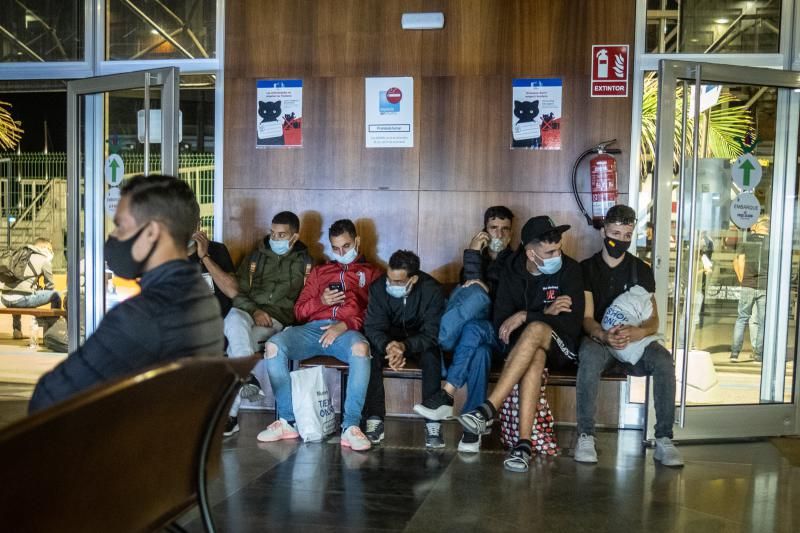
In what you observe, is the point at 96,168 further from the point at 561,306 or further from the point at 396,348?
the point at 561,306

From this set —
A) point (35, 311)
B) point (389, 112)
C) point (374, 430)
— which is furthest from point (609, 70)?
point (35, 311)

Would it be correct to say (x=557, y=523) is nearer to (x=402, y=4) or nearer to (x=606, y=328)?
(x=606, y=328)

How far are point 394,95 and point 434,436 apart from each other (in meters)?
2.19

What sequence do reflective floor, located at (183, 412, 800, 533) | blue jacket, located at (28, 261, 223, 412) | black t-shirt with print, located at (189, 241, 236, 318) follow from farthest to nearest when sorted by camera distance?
black t-shirt with print, located at (189, 241, 236, 318), reflective floor, located at (183, 412, 800, 533), blue jacket, located at (28, 261, 223, 412)

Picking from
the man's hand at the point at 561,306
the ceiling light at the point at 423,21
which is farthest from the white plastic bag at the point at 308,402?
the ceiling light at the point at 423,21

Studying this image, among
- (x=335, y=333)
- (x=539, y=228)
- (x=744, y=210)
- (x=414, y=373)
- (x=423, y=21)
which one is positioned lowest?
(x=414, y=373)

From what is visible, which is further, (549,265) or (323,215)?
(323,215)

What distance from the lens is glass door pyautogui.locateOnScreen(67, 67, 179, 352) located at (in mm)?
5754

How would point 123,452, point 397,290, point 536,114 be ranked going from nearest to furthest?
point 123,452
point 397,290
point 536,114

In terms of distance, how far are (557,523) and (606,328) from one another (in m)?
1.53

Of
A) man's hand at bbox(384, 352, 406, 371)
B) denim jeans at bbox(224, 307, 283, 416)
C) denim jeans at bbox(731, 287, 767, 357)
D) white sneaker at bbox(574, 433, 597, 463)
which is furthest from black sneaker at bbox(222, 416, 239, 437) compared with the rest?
denim jeans at bbox(731, 287, 767, 357)

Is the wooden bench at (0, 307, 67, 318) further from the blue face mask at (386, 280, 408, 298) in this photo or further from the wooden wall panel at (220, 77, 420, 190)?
the blue face mask at (386, 280, 408, 298)

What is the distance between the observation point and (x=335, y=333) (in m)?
5.17

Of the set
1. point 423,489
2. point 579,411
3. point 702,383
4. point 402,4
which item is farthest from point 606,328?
point 402,4
